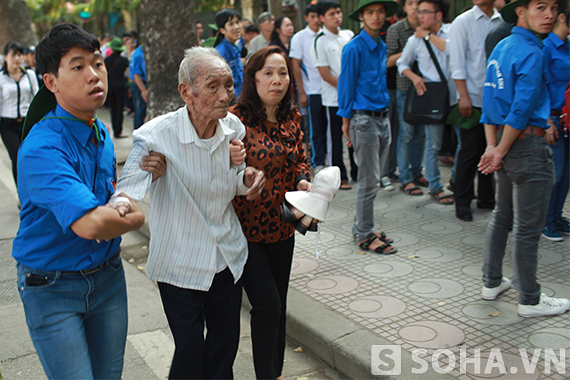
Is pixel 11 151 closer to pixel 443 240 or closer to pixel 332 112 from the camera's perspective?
pixel 332 112

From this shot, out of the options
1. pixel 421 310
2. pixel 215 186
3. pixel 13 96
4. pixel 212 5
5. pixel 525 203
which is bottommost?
pixel 421 310

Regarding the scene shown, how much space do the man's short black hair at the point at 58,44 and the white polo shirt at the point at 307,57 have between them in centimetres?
590

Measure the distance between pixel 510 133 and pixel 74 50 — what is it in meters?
2.71

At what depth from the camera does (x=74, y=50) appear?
6.97 feet

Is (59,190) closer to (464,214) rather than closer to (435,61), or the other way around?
(464,214)

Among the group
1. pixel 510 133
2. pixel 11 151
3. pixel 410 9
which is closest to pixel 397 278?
pixel 510 133

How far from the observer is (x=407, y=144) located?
22.9 feet

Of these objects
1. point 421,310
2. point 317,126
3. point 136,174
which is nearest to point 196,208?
point 136,174

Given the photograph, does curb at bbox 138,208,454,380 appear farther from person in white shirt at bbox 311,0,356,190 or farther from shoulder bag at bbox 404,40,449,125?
person in white shirt at bbox 311,0,356,190

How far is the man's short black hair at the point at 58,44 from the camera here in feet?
6.95

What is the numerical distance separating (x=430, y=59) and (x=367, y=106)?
5.35 ft

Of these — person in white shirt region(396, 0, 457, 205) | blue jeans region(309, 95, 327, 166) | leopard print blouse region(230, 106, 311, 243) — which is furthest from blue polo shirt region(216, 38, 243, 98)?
leopard print blouse region(230, 106, 311, 243)

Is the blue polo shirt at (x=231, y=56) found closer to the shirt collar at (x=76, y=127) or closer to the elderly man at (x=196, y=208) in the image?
the elderly man at (x=196, y=208)

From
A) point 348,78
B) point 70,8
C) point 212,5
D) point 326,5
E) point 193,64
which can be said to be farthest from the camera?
point 70,8
